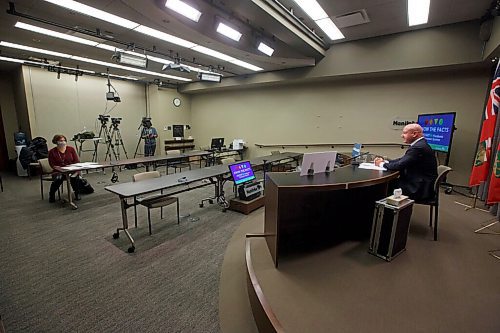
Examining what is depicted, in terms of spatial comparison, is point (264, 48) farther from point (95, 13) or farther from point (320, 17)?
point (95, 13)

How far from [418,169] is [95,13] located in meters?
5.00

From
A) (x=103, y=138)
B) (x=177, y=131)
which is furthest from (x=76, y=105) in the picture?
(x=177, y=131)

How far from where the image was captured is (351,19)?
4.30 m

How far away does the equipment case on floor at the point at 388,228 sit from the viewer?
2125mm

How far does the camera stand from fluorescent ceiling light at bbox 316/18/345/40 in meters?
4.47

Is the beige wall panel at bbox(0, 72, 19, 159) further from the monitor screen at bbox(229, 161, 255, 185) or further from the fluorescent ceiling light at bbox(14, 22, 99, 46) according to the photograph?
the monitor screen at bbox(229, 161, 255, 185)

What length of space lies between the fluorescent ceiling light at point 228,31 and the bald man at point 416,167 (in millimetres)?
2997

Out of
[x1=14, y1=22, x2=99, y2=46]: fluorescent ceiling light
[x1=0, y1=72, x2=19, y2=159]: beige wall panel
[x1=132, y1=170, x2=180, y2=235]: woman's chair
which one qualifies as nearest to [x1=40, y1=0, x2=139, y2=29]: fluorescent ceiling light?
[x1=14, y1=22, x2=99, y2=46]: fluorescent ceiling light

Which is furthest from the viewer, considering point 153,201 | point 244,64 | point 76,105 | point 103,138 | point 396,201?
point 103,138

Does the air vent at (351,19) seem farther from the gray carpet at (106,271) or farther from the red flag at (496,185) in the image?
the gray carpet at (106,271)

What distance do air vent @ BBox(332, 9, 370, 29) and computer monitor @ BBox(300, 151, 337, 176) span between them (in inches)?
125

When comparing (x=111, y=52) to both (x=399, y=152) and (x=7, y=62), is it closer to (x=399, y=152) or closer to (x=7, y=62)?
(x=7, y=62)

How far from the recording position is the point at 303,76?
651 centimetres

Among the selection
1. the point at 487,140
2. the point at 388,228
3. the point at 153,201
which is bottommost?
the point at 153,201
